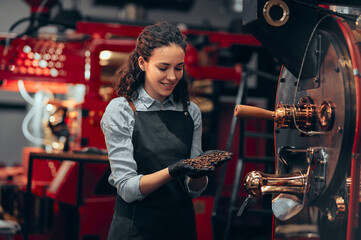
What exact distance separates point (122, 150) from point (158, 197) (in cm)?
19

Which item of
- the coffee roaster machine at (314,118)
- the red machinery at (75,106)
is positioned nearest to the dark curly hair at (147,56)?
the coffee roaster machine at (314,118)

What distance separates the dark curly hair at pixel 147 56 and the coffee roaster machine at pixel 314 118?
0.23 meters

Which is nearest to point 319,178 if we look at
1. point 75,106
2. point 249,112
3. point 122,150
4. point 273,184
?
point 273,184

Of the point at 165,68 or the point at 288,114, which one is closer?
the point at 288,114

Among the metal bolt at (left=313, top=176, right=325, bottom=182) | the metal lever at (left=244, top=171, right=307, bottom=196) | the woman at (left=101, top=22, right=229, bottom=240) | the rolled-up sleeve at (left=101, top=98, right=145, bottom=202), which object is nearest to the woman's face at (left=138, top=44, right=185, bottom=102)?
the woman at (left=101, top=22, right=229, bottom=240)

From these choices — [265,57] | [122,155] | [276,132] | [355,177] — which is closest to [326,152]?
[355,177]

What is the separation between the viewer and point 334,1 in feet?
4.60

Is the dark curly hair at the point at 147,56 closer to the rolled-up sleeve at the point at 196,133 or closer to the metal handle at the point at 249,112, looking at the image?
the rolled-up sleeve at the point at 196,133

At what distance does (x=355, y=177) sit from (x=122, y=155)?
65 centimetres

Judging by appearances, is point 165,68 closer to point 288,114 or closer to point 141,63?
point 141,63

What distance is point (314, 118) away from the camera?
129 cm

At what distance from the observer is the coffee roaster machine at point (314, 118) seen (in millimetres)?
1151

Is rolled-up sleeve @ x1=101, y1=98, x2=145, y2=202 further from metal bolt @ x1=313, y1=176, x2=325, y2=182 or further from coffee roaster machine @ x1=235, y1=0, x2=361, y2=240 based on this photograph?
metal bolt @ x1=313, y1=176, x2=325, y2=182

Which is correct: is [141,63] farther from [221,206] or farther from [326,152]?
[221,206]
